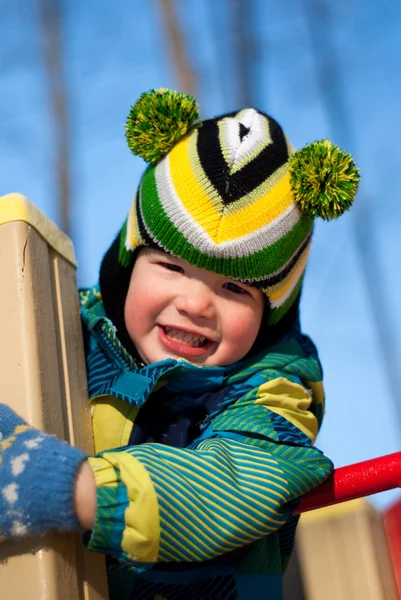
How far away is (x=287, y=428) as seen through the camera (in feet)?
3.85

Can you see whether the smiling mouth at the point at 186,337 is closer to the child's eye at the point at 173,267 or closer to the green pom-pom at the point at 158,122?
the child's eye at the point at 173,267

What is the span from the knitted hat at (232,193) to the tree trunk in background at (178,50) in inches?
147

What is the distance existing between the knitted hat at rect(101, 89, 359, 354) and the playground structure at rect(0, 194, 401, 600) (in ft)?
0.60

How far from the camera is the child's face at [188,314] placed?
1258 mm

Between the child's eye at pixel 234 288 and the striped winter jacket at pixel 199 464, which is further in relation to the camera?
the child's eye at pixel 234 288

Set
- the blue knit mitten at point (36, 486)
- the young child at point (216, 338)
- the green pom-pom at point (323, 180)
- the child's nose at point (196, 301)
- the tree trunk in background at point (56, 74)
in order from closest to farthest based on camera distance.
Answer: the blue knit mitten at point (36, 486), the young child at point (216, 338), the child's nose at point (196, 301), the green pom-pom at point (323, 180), the tree trunk in background at point (56, 74)

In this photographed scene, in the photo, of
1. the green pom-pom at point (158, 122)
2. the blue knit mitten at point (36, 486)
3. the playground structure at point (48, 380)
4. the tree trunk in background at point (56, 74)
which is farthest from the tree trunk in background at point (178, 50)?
the blue knit mitten at point (36, 486)

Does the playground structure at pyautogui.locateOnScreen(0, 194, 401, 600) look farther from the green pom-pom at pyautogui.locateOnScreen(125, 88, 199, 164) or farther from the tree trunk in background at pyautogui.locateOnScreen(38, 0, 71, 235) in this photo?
A: the tree trunk in background at pyautogui.locateOnScreen(38, 0, 71, 235)

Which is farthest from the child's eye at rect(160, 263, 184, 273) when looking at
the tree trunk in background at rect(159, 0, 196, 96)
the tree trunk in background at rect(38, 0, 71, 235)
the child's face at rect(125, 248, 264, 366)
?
the tree trunk in background at rect(38, 0, 71, 235)

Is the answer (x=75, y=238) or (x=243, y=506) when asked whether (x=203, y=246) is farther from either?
(x=75, y=238)

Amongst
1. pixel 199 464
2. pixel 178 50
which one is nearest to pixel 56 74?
pixel 178 50

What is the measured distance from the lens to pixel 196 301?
1239 millimetres

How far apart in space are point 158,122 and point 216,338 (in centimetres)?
41

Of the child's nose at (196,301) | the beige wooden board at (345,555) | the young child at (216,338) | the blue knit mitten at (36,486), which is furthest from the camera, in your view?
the beige wooden board at (345,555)
